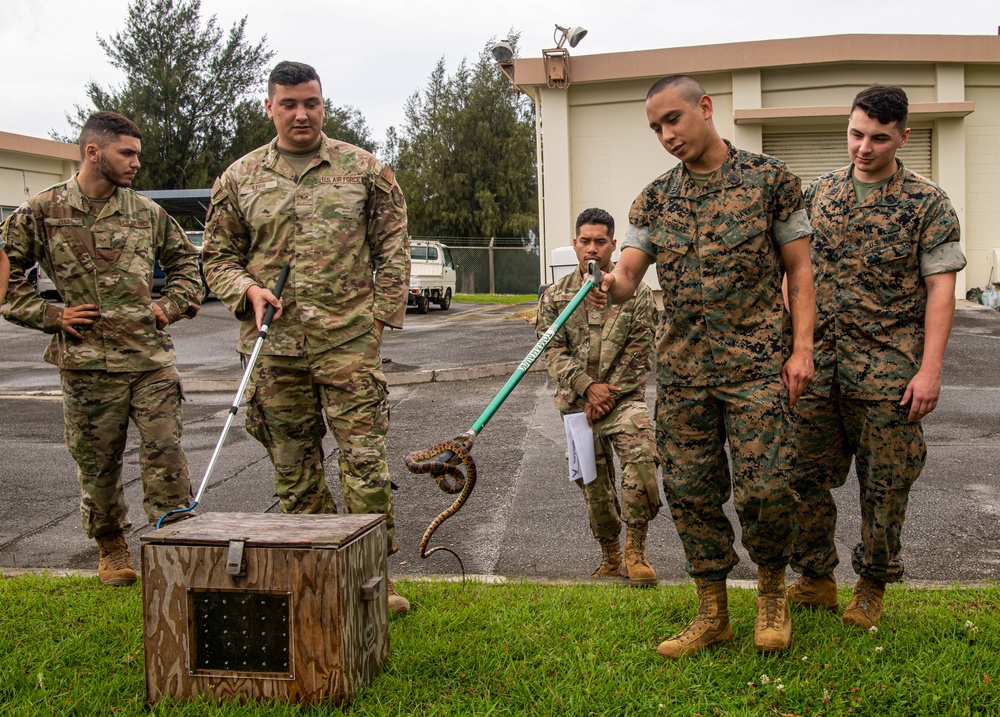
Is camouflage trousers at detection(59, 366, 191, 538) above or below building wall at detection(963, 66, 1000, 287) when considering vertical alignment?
below

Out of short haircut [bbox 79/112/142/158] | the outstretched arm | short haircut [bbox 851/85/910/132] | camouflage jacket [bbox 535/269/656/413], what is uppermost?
short haircut [bbox 79/112/142/158]

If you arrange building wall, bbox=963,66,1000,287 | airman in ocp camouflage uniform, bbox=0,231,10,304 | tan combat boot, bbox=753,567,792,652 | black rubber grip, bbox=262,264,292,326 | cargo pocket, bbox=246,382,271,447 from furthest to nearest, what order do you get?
building wall, bbox=963,66,1000,287 → airman in ocp camouflage uniform, bbox=0,231,10,304 → cargo pocket, bbox=246,382,271,447 → black rubber grip, bbox=262,264,292,326 → tan combat boot, bbox=753,567,792,652

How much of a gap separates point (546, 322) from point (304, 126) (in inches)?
67.1

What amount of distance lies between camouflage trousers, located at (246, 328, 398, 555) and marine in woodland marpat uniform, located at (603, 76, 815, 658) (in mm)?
1201

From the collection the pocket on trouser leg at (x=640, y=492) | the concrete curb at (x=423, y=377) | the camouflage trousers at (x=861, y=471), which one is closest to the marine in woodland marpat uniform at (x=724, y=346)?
the camouflage trousers at (x=861, y=471)

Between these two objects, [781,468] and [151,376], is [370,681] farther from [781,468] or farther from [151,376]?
[151,376]

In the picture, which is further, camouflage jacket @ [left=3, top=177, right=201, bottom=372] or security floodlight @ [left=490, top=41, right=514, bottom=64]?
security floodlight @ [left=490, top=41, right=514, bottom=64]

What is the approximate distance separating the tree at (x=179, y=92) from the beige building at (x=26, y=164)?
33.7 ft

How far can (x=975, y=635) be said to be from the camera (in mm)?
3629

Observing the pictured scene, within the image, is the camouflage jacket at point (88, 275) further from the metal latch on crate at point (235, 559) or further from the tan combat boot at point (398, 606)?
the metal latch on crate at point (235, 559)

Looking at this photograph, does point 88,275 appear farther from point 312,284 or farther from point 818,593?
point 818,593

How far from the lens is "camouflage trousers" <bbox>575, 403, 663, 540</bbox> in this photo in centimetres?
470

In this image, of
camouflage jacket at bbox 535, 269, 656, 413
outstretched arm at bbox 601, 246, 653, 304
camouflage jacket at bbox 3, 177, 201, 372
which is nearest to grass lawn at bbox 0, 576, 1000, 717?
camouflage jacket at bbox 535, 269, 656, 413

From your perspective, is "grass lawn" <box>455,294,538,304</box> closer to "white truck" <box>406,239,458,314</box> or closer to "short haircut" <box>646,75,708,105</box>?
"white truck" <box>406,239,458,314</box>
